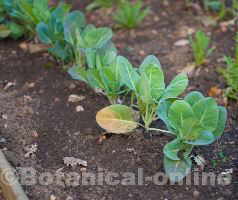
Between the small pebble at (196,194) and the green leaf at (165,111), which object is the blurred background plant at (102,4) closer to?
the green leaf at (165,111)

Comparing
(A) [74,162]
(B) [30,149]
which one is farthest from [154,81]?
(B) [30,149]

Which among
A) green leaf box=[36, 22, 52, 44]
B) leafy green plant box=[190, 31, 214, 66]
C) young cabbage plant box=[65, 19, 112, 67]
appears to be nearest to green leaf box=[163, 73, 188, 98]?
young cabbage plant box=[65, 19, 112, 67]

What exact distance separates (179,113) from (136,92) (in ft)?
0.94

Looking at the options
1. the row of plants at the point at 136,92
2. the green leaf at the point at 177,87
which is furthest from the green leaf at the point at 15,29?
the green leaf at the point at 177,87

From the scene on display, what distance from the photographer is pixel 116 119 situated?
2410 millimetres

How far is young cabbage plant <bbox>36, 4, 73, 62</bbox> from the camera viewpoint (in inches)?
118

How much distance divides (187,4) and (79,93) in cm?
152

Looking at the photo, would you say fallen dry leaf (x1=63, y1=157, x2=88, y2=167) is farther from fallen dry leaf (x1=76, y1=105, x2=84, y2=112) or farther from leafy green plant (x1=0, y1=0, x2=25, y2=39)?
leafy green plant (x1=0, y1=0, x2=25, y2=39)

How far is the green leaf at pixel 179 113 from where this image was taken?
221 cm

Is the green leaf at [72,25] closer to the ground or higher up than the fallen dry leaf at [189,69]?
higher up

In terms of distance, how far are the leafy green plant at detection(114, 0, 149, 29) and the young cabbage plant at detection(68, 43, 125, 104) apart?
794 mm

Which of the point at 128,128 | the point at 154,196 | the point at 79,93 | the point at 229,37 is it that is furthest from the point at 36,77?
the point at 229,37

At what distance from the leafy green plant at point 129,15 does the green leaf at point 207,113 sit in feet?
4.84

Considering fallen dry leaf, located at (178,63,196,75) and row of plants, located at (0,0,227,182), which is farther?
fallen dry leaf, located at (178,63,196,75)
